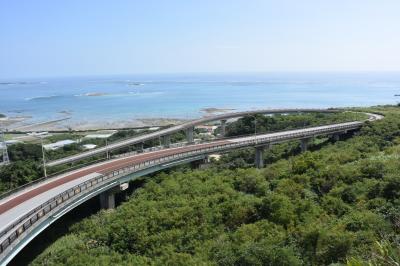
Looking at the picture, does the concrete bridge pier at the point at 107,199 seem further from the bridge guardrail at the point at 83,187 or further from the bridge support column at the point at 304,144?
the bridge support column at the point at 304,144

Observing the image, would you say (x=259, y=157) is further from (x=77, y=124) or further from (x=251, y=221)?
(x=77, y=124)

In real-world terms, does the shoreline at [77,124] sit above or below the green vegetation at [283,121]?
below

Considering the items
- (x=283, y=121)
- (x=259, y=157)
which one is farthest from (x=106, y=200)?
(x=283, y=121)

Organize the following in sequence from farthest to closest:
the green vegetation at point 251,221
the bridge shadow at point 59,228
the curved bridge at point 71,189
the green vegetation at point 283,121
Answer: the green vegetation at point 283,121 < the bridge shadow at point 59,228 < the curved bridge at point 71,189 < the green vegetation at point 251,221

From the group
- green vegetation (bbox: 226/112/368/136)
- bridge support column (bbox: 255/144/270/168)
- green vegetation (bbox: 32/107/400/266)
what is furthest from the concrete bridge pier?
green vegetation (bbox: 226/112/368/136)

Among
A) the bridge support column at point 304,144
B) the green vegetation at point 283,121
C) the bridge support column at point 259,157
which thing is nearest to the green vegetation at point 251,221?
the bridge support column at point 259,157

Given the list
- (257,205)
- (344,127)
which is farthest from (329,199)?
(344,127)

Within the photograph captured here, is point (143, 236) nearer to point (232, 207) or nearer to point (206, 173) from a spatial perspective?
point (232, 207)

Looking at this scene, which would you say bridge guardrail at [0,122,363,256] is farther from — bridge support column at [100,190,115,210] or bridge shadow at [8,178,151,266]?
bridge shadow at [8,178,151,266]
